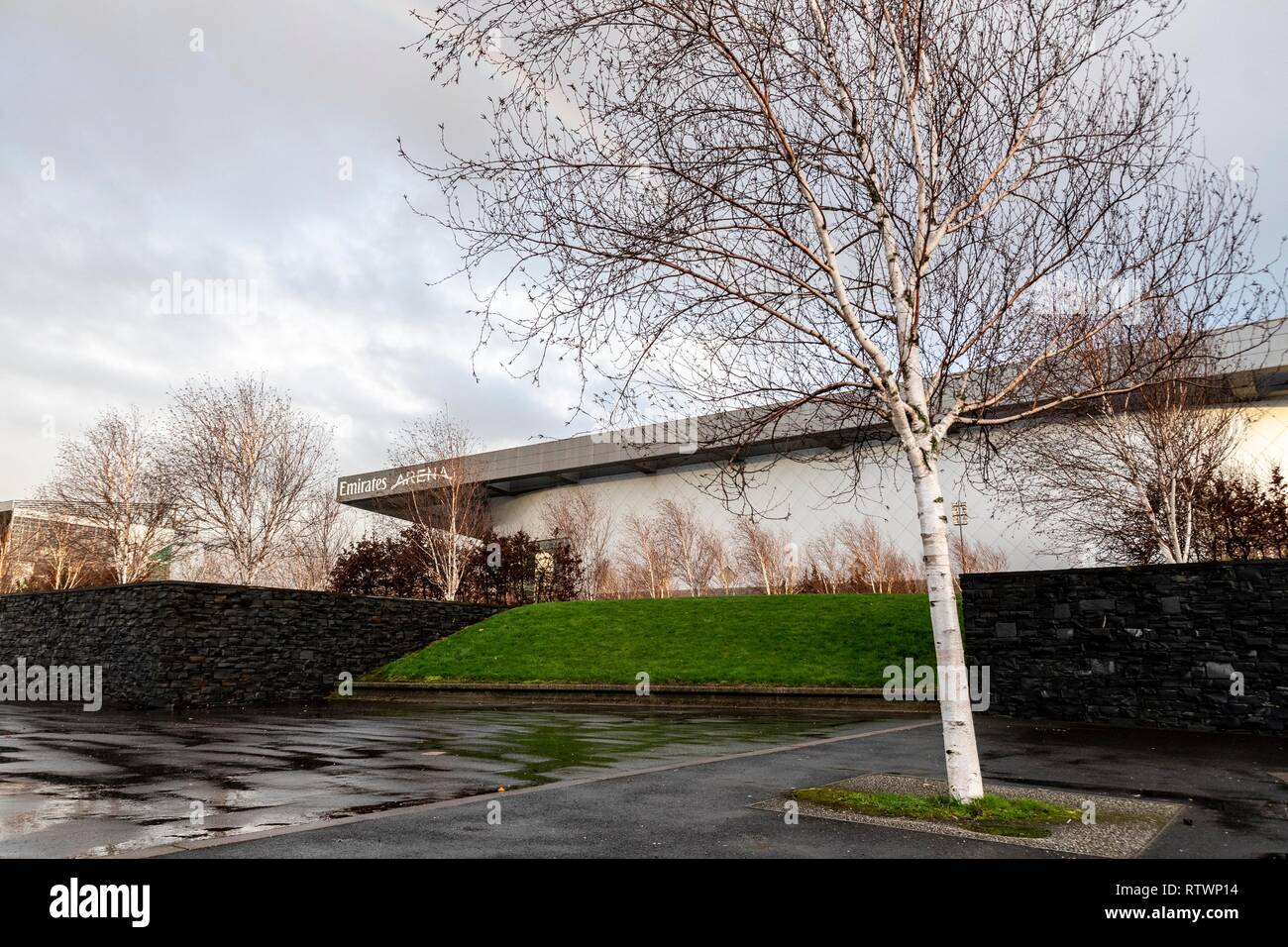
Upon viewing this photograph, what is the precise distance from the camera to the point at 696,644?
23.4 meters

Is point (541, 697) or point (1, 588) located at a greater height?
point (1, 588)

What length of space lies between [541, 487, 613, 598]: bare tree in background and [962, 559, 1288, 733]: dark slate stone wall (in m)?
29.5

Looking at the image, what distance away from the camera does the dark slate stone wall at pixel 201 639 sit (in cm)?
→ 2006

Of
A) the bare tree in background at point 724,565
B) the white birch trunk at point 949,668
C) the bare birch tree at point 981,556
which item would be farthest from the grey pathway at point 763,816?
the bare tree in background at point 724,565

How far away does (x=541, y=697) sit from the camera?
21.1 metres

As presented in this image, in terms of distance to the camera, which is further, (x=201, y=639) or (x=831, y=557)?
(x=831, y=557)

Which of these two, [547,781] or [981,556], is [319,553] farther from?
[547,781]

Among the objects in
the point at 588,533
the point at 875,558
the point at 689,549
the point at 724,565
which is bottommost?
the point at 875,558

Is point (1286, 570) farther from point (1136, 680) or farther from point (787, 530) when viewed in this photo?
point (787, 530)

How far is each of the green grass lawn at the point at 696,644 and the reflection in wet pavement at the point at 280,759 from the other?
3.77 metres

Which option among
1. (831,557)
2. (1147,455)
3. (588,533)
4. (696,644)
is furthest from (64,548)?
(1147,455)

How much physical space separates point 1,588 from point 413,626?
31.7m

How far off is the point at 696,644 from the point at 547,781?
15404 mm
